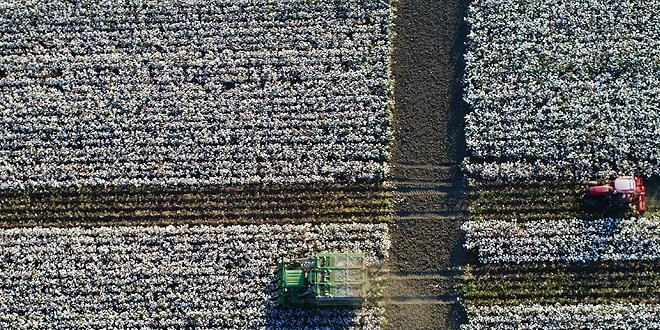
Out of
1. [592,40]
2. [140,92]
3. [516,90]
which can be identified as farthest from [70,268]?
[592,40]

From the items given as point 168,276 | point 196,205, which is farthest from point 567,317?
point 168,276

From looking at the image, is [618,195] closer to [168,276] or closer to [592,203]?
[592,203]

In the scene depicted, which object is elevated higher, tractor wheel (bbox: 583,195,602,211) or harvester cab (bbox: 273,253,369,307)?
tractor wheel (bbox: 583,195,602,211)

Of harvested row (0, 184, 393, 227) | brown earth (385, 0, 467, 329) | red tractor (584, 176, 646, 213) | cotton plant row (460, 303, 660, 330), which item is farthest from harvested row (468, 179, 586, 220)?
harvested row (0, 184, 393, 227)

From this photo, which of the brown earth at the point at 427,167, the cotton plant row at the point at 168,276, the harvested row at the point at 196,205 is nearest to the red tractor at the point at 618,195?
the brown earth at the point at 427,167

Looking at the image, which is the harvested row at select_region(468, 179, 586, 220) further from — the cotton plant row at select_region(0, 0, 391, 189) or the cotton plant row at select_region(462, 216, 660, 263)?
the cotton plant row at select_region(0, 0, 391, 189)

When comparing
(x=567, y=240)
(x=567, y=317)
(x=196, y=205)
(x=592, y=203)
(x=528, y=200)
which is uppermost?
(x=196, y=205)

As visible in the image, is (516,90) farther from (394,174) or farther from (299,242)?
(299,242)
